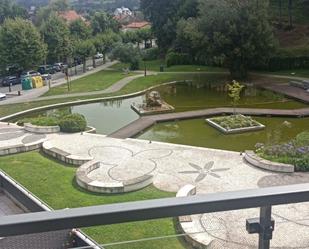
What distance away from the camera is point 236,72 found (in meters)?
29.1

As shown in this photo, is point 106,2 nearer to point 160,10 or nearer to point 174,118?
point 160,10

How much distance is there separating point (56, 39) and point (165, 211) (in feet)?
125

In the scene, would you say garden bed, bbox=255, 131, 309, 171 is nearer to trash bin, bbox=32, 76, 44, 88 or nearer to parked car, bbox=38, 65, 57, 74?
trash bin, bbox=32, 76, 44, 88

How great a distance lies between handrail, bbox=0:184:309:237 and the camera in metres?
1.61

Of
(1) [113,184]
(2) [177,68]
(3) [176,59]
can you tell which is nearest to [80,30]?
(3) [176,59]

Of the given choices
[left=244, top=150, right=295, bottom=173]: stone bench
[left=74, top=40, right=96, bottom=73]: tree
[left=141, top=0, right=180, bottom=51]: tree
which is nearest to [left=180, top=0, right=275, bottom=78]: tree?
[left=141, top=0, right=180, bottom=51]: tree

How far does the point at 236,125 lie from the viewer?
18.3 meters

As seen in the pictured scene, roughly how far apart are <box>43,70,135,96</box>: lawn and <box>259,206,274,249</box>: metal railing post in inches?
1032

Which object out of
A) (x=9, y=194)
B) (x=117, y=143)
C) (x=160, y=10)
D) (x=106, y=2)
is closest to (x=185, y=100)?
(x=117, y=143)

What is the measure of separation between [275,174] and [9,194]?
7520 millimetres

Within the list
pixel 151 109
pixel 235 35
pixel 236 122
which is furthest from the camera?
pixel 235 35

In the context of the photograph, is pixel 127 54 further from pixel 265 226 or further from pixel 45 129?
pixel 265 226

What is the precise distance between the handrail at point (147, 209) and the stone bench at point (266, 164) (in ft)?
37.6

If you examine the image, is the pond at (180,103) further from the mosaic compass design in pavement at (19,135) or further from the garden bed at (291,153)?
the garden bed at (291,153)
